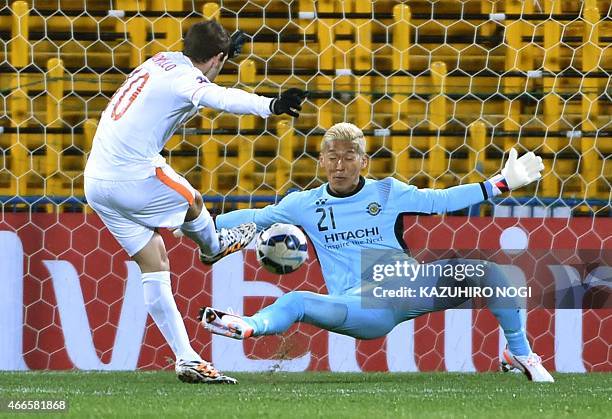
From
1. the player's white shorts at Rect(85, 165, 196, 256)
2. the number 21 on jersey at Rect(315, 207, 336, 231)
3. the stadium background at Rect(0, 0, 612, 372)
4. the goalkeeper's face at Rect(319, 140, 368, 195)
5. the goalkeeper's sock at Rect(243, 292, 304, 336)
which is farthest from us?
the stadium background at Rect(0, 0, 612, 372)

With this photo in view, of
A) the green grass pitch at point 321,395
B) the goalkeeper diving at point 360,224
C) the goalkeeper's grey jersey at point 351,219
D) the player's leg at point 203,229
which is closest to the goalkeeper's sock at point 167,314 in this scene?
the green grass pitch at point 321,395

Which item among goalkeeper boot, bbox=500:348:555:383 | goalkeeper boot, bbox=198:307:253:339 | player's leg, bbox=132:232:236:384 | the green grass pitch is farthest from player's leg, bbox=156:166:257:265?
goalkeeper boot, bbox=500:348:555:383

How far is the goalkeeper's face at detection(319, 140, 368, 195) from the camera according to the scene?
16.4 ft

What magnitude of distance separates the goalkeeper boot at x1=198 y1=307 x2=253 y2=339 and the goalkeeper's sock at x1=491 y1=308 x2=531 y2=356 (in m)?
1.09

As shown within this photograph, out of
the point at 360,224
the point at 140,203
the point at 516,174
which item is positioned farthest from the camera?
the point at 360,224

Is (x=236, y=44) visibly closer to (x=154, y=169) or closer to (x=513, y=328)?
(x=154, y=169)

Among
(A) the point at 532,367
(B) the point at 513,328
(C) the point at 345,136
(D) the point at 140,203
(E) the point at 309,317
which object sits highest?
(C) the point at 345,136

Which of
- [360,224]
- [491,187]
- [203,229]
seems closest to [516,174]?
[491,187]

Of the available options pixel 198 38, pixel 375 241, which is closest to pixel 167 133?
pixel 198 38

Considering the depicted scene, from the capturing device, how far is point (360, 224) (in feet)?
16.8

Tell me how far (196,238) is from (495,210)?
1706 millimetres

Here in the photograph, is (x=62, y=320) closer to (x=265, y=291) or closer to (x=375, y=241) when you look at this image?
(x=265, y=291)

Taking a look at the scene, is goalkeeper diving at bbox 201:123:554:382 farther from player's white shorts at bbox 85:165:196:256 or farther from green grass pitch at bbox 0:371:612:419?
player's white shorts at bbox 85:165:196:256

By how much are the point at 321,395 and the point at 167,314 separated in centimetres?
77
